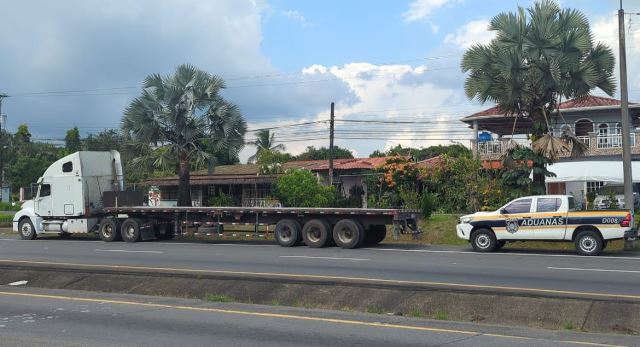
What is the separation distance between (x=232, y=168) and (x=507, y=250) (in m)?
32.8

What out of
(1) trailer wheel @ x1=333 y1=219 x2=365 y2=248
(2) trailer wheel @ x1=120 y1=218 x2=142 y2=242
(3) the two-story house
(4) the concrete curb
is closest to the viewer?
(4) the concrete curb

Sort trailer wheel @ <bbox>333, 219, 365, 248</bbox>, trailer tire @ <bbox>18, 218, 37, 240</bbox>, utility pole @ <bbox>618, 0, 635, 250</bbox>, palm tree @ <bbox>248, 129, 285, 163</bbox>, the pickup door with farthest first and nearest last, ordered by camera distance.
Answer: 1. palm tree @ <bbox>248, 129, 285, 163</bbox>
2. trailer tire @ <bbox>18, 218, 37, 240</bbox>
3. trailer wheel @ <bbox>333, 219, 365, 248</bbox>
4. utility pole @ <bbox>618, 0, 635, 250</bbox>
5. the pickup door

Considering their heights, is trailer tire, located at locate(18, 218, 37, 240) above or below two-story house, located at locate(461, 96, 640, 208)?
below

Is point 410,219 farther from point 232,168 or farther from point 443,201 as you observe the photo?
point 232,168

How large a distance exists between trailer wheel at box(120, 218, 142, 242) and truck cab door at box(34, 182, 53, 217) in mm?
3785

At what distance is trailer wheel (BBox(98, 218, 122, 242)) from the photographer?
28.2 meters

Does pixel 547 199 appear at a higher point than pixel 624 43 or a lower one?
lower

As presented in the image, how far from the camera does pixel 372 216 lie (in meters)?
23.7

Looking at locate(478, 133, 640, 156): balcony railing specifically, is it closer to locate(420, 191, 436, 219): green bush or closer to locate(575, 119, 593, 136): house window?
locate(575, 119, 593, 136): house window

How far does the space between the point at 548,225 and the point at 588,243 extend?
1178mm

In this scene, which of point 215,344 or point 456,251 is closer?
point 215,344

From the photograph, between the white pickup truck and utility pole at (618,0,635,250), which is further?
utility pole at (618,0,635,250)

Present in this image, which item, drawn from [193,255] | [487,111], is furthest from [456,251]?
[487,111]

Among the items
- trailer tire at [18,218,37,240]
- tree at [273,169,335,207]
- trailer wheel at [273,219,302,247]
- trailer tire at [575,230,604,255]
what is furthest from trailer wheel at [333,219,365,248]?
trailer tire at [18,218,37,240]
